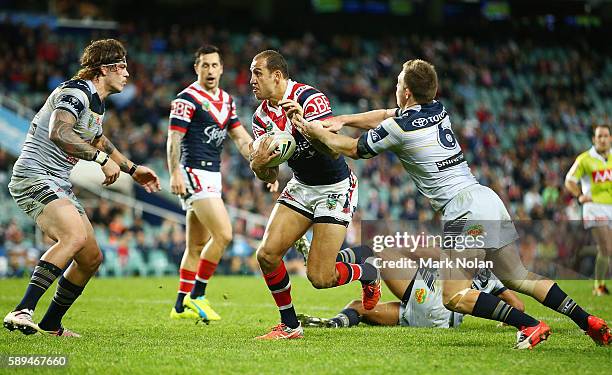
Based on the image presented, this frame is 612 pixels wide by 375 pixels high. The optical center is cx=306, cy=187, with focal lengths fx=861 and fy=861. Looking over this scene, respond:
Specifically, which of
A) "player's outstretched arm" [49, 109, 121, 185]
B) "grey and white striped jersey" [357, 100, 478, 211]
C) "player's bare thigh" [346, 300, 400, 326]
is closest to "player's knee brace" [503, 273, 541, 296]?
"grey and white striped jersey" [357, 100, 478, 211]

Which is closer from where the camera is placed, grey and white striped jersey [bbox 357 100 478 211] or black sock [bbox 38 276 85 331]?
grey and white striped jersey [bbox 357 100 478 211]

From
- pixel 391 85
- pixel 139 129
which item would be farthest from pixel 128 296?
pixel 391 85

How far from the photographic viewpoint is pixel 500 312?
22.0ft

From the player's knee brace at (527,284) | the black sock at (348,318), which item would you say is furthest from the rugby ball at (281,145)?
the player's knee brace at (527,284)

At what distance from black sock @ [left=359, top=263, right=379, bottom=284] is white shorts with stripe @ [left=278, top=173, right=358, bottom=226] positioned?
22.9 inches

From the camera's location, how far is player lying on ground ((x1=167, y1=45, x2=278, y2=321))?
9.66 m

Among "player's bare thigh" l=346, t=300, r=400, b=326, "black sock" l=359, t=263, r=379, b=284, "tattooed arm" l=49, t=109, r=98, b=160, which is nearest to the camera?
"tattooed arm" l=49, t=109, r=98, b=160

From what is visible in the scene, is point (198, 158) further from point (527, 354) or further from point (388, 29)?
point (388, 29)

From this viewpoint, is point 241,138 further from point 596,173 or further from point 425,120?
point 596,173

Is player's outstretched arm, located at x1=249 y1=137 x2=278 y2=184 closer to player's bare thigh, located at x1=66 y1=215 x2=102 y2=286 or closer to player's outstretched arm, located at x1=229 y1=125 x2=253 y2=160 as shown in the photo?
player's bare thigh, located at x1=66 y1=215 x2=102 y2=286

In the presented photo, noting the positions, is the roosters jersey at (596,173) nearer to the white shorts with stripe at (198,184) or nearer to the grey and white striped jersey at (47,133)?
the white shorts with stripe at (198,184)

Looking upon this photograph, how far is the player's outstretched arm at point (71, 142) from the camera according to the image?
716 cm

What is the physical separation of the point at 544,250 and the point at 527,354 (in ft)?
47.4

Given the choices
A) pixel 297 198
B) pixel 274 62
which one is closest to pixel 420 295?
pixel 297 198
